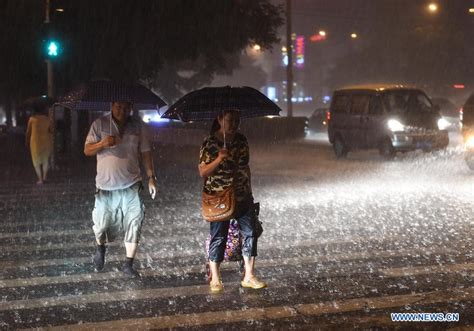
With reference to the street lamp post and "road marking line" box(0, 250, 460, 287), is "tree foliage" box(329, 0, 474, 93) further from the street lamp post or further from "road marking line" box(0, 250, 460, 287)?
"road marking line" box(0, 250, 460, 287)

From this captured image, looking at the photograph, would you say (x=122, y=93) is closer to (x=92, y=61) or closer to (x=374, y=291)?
(x=374, y=291)

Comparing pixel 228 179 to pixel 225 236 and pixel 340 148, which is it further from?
pixel 340 148

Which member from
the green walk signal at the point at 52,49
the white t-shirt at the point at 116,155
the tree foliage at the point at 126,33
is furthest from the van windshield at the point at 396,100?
the white t-shirt at the point at 116,155

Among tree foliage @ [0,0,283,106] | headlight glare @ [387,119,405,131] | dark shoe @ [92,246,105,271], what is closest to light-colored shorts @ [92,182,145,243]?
dark shoe @ [92,246,105,271]

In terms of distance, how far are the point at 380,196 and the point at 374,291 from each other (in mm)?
6770

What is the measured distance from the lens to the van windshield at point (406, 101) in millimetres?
20391

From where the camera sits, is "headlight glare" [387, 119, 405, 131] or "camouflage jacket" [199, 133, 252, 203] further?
"headlight glare" [387, 119, 405, 131]

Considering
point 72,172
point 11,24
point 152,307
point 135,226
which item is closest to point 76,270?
point 135,226

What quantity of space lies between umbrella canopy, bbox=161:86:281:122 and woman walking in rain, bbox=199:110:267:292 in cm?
9

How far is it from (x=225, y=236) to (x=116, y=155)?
1.42m

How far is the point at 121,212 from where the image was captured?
708 centimetres

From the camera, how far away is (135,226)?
702cm

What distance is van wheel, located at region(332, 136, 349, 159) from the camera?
71.8 ft

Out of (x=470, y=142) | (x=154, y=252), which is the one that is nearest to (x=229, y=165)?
(x=154, y=252)
